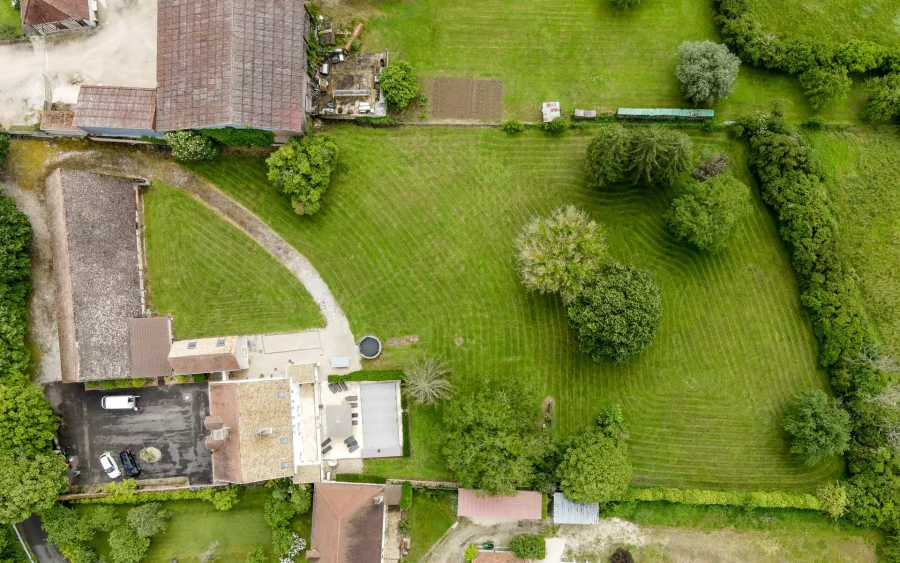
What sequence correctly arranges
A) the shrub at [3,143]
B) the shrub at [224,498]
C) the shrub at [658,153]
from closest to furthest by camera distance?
the shrub at [658,153]
the shrub at [224,498]
the shrub at [3,143]

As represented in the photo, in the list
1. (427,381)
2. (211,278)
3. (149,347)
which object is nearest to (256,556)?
(149,347)

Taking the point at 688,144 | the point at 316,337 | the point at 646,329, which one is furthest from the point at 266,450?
the point at 688,144

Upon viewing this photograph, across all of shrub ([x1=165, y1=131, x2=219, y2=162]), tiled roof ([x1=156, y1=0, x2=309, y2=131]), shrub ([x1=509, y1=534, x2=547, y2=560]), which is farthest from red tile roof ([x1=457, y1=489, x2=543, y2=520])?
shrub ([x1=165, y1=131, x2=219, y2=162])

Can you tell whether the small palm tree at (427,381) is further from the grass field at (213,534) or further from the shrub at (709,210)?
the shrub at (709,210)

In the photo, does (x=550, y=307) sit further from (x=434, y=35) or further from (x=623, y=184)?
(x=434, y=35)

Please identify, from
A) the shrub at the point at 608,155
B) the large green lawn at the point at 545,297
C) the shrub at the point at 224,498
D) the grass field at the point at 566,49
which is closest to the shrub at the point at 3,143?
the large green lawn at the point at 545,297

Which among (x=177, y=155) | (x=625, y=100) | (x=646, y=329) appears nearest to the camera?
(x=646, y=329)
